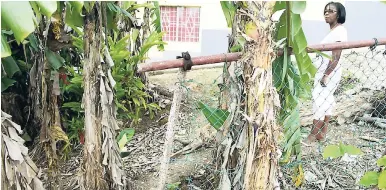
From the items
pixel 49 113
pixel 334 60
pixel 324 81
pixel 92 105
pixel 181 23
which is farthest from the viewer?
pixel 181 23

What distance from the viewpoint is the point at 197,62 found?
2.08 m

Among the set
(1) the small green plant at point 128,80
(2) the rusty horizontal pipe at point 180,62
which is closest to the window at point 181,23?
(1) the small green plant at point 128,80

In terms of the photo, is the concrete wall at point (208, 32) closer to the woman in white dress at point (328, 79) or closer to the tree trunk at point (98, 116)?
the woman in white dress at point (328, 79)

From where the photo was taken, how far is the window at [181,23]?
18.3 ft

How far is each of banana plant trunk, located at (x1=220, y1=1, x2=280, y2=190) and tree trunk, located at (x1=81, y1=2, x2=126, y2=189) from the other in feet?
2.42

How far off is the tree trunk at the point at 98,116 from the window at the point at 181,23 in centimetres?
332

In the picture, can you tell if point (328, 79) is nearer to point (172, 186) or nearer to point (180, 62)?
point (172, 186)

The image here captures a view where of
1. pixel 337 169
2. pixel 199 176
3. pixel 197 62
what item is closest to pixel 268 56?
pixel 197 62

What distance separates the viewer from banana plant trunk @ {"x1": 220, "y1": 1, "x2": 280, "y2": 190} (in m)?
1.98

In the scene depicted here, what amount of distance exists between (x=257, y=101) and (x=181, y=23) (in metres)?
3.84

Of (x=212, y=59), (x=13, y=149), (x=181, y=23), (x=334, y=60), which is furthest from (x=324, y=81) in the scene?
(x=181, y=23)

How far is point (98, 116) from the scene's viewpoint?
232cm

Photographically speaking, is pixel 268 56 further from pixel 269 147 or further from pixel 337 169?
pixel 337 169

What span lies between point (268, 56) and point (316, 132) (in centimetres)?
179
